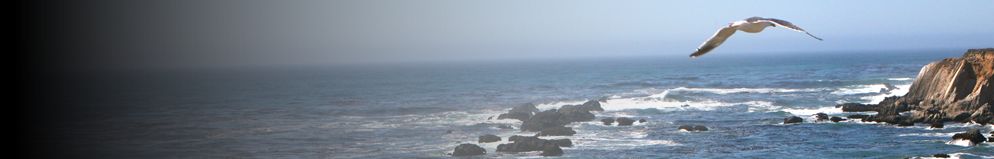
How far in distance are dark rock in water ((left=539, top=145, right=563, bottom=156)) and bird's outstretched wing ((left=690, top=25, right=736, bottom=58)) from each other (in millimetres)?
36442

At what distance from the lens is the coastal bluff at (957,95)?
52.7 meters

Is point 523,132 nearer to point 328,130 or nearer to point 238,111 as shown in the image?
point 328,130

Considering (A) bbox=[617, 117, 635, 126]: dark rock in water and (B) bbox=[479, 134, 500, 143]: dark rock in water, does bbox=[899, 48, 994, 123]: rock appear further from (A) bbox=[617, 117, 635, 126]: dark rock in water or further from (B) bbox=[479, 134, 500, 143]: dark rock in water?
(B) bbox=[479, 134, 500, 143]: dark rock in water

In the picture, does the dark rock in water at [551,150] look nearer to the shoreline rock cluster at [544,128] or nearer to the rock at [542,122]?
the shoreline rock cluster at [544,128]

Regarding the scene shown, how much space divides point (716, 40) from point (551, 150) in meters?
36.9

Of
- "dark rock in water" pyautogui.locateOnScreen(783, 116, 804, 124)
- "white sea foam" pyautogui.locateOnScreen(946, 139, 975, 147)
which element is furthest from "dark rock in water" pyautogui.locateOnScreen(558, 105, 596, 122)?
"white sea foam" pyautogui.locateOnScreen(946, 139, 975, 147)

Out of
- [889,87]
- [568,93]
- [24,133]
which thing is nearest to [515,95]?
[568,93]

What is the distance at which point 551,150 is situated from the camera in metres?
46.1

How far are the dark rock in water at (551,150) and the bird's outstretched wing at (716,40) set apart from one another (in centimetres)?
3644

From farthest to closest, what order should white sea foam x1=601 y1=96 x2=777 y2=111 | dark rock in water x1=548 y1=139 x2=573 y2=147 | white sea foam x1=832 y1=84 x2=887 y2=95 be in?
1. white sea foam x1=832 y1=84 x2=887 y2=95
2. white sea foam x1=601 y1=96 x2=777 y2=111
3. dark rock in water x1=548 y1=139 x2=573 y2=147

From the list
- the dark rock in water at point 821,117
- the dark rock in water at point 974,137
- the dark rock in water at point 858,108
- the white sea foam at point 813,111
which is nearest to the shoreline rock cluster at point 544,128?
the dark rock in water at point 821,117

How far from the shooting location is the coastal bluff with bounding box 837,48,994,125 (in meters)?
52.7

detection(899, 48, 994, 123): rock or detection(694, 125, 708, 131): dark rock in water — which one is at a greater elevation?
detection(899, 48, 994, 123): rock

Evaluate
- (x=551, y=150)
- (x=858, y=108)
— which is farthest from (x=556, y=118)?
(x=858, y=108)
